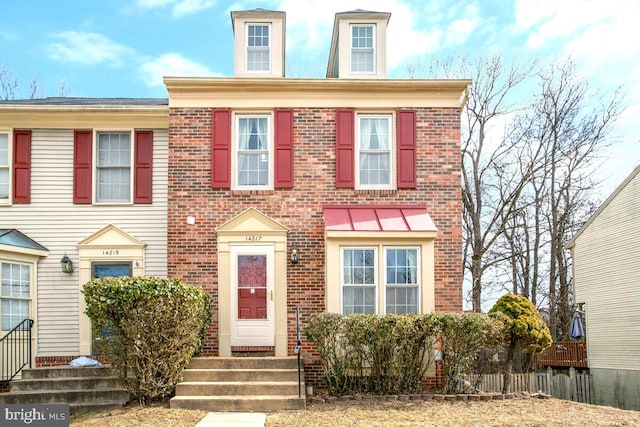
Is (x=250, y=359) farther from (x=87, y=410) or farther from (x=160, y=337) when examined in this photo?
(x=87, y=410)

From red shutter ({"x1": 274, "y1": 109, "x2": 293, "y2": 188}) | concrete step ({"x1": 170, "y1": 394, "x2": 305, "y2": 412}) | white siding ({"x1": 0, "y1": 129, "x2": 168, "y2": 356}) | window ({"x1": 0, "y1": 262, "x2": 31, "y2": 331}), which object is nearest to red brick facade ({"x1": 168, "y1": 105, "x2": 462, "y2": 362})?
red shutter ({"x1": 274, "y1": 109, "x2": 293, "y2": 188})

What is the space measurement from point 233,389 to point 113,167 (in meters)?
5.57

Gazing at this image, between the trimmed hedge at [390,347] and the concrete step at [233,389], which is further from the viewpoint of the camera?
the trimmed hedge at [390,347]

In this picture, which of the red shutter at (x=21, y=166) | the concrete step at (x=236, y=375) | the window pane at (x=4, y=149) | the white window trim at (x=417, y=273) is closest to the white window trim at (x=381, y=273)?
the white window trim at (x=417, y=273)

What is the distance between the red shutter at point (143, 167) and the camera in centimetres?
1340

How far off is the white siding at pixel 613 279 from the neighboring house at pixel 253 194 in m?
7.66

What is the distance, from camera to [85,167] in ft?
44.1

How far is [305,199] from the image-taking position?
41.6ft

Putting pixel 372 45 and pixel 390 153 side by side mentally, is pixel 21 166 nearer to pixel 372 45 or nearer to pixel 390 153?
pixel 390 153

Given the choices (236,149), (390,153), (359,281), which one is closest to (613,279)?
(390,153)

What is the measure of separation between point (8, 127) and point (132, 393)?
6.53 meters

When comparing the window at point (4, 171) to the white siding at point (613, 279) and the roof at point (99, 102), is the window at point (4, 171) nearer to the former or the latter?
the roof at point (99, 102)

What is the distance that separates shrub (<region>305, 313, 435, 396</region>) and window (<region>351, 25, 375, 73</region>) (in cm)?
534

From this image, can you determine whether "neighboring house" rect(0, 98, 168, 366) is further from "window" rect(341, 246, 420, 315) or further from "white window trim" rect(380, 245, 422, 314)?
"white window trim" rect(380, 245, 422, 314)
